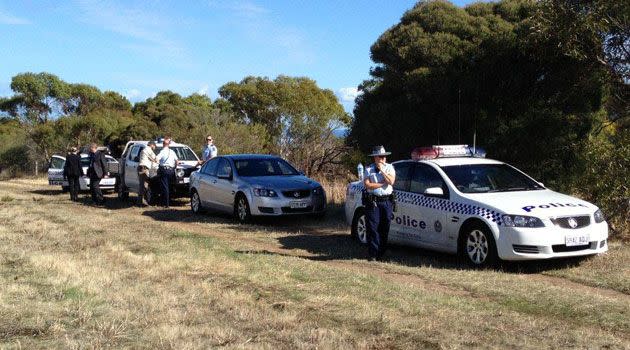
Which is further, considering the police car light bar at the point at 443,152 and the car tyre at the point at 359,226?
the car tyre at the point at 359,226

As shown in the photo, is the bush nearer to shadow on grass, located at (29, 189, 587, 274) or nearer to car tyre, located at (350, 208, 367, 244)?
shadow on grass, located at (29, 189, 587, 274)

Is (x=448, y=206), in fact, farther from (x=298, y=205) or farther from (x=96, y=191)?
(x=96, y=191)

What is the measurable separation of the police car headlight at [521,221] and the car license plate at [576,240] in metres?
0.36

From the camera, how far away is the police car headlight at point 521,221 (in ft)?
27.4

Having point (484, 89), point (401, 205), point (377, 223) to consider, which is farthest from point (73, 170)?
point (377, 223)

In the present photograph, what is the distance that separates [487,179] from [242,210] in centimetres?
589

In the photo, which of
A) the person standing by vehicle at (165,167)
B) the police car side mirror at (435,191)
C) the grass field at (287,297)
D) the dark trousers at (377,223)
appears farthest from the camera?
the person standing by vehicle at (165,167)

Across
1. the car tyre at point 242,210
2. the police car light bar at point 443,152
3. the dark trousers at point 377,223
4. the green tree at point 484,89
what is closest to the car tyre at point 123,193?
the car tyre at point 242,210

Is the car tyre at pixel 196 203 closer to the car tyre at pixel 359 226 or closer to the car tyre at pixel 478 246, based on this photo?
the car tyre at pixel 359 226

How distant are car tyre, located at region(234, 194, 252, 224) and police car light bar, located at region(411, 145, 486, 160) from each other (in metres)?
4.58

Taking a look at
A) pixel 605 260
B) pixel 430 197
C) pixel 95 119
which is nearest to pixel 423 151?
pixel 430 197

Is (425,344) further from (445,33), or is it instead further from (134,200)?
(134,200)

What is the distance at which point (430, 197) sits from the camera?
9.69 m

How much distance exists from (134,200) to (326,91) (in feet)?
99.9
